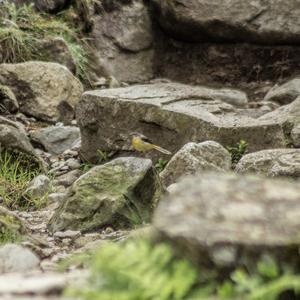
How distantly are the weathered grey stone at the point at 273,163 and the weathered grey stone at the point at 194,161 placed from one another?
0.71 ft

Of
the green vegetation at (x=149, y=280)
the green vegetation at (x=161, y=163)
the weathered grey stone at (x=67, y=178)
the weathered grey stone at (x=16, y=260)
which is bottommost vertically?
the weathered grey stone at (x=67, y=178)

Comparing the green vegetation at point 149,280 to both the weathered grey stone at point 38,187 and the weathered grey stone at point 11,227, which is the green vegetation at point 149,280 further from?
the weathered grey stone at point 38,187

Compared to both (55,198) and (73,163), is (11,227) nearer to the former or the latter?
(55,198)

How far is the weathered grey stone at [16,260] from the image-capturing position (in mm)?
2949

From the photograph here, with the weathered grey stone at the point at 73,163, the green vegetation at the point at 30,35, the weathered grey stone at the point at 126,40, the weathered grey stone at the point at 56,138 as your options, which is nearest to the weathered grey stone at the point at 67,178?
the weathered grey stone at the point at 73,163

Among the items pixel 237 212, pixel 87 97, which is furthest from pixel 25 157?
pixel 237 212

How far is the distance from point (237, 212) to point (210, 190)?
138 mm

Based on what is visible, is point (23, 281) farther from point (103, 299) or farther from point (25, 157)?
point (25, 157)

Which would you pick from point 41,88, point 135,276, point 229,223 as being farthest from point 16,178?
point 135,276

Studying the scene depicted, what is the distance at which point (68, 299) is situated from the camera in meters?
1.87

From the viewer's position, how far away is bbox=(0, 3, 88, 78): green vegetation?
8727 millimetres

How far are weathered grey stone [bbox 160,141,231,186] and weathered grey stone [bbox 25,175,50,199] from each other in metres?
1.00

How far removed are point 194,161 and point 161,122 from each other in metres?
1.54

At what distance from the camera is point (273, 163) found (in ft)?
16.4
